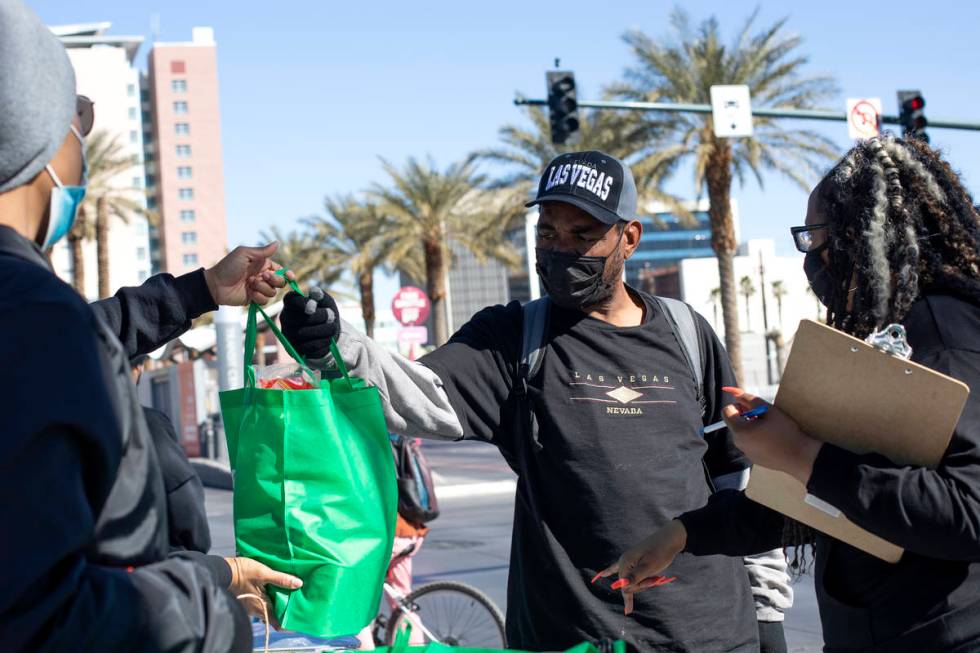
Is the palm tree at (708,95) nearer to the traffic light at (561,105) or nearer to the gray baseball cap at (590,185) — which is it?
the traffic light at (561,105)

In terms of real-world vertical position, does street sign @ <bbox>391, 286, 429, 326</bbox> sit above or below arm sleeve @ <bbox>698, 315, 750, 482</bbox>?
above

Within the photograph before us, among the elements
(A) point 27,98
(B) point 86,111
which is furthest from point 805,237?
(A) point 27,98

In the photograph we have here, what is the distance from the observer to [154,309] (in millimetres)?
2527

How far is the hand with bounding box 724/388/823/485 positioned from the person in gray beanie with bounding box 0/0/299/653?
973 millimetres

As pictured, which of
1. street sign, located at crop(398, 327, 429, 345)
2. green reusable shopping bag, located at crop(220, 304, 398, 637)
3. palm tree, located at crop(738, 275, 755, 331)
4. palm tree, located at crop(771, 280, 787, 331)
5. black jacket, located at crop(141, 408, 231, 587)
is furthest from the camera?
palm tree, located at crop(771, 280, 787, 331)

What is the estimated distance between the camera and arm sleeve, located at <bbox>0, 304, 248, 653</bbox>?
1.18 meters

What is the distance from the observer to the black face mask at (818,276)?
7.59ft

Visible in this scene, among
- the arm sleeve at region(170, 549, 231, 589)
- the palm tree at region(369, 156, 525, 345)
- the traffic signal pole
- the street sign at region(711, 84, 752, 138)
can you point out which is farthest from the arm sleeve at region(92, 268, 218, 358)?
the palm tree at region(369, 156, 525, 345)

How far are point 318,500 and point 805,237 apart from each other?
1129 mm

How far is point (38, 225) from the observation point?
1.46 metres

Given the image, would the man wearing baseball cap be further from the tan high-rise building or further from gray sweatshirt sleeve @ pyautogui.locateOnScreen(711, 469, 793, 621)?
the tan high-rise building

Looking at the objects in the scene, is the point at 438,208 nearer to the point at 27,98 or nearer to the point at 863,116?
the point at 863,116

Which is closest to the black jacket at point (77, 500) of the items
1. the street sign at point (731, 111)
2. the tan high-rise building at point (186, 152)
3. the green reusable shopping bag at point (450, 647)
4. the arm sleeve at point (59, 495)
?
the arm sleeve at point (59, 495)

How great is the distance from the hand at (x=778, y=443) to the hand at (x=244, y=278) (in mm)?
1069
